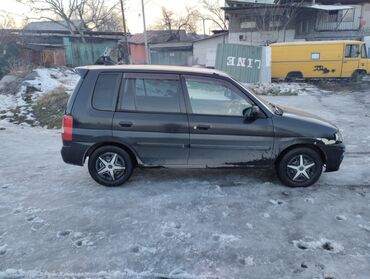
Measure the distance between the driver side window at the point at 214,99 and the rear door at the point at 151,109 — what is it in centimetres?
18

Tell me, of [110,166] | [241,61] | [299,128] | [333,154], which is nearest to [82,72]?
[110,166]

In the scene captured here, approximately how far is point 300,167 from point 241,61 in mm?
15609

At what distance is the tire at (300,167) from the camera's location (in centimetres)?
447

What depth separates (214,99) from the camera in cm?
442

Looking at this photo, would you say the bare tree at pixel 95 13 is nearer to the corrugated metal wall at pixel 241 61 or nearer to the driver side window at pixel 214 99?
the corrugated metal wall at pixel 241 61

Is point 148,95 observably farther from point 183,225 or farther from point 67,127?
point 183,225

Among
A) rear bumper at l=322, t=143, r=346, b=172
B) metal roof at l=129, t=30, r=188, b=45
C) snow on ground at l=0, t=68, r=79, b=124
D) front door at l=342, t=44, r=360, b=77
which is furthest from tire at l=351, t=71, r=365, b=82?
metal roof at l=129, t=30, r=188, b=45

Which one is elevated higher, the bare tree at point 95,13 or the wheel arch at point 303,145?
the bare tree at point 95,13

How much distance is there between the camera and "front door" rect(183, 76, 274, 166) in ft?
14.3

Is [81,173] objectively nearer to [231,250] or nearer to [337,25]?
[231,250]

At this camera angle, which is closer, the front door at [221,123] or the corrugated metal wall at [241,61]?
the front door at [221,123]

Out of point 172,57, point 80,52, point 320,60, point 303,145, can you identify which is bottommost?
point 303,145

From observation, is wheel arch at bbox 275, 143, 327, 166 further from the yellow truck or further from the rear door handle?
the yellow truck

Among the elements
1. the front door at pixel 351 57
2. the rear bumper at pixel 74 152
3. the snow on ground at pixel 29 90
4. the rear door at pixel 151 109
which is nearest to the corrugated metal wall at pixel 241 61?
the front door at pixel 351 57
